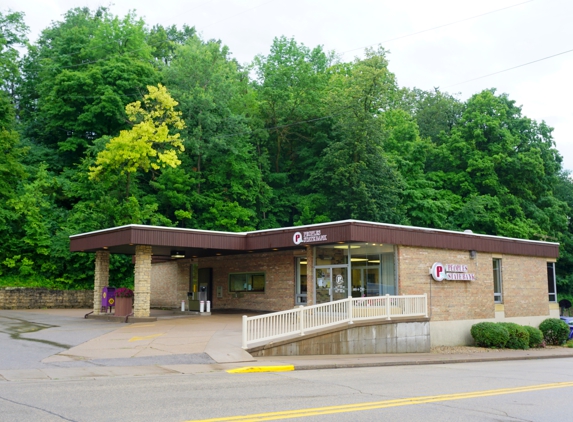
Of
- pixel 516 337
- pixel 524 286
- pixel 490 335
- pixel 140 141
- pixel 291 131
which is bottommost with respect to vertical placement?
pixel 516 337

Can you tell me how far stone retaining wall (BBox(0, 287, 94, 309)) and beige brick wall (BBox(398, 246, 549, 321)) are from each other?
24.7 m

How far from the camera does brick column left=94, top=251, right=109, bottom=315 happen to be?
93.6 feet

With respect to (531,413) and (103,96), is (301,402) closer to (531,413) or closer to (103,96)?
(531,413)

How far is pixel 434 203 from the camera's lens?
4884 cm

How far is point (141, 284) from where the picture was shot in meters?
25.1

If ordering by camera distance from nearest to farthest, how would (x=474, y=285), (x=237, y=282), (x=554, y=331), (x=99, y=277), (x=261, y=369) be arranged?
(x=261, y=369)
(x=474, y=285)
(x=99, y=277)
(x=554, y=331)
(x=237, y=282)

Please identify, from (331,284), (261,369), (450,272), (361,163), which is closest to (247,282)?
(331,284)

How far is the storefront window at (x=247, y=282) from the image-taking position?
1190 inches

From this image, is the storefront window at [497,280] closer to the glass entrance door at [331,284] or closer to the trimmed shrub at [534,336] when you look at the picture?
the trimmed shrub at [534,336]

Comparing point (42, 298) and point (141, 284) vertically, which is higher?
point (141, 284)

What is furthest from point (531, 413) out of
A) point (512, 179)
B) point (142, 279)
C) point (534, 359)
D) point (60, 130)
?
point (60, 130)

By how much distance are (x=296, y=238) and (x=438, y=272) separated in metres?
6.32

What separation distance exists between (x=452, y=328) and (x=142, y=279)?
45.3 ft

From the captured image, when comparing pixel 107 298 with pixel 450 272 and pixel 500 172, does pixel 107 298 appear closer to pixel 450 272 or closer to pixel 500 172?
pixel 450 272
